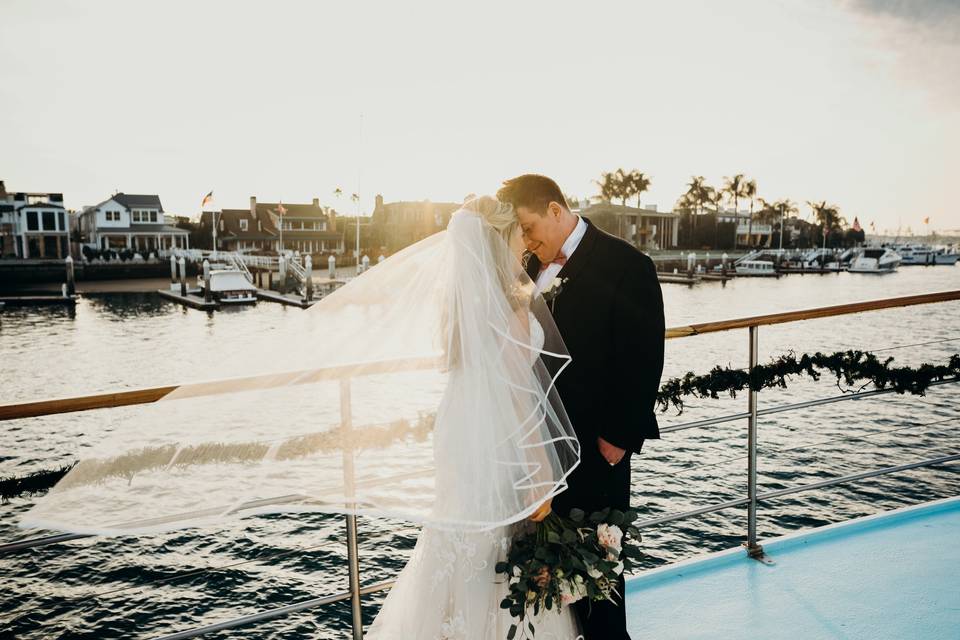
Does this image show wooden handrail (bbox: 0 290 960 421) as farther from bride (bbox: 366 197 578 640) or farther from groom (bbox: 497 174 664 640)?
groom (bbox: 497 174 664 640)

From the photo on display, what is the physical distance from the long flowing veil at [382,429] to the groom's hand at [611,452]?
0.14 meters

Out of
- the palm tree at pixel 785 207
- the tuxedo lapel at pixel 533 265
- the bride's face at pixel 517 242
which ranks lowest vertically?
the tuxedo lapel at pixel 533 265

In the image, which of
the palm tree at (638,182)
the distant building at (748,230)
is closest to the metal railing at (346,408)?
the palm tree at (638,182)

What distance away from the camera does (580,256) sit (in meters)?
2.07

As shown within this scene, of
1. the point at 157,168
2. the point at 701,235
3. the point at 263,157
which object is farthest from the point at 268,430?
the point at 701,235

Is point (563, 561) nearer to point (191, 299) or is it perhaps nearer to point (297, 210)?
point (191, 299)

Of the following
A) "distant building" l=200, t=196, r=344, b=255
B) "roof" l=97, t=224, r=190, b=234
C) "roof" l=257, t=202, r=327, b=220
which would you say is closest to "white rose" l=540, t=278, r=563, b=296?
"roof" l=97, t=224, r=190, b=234

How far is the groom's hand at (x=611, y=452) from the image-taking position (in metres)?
1.97

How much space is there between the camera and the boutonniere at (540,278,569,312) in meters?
1.97

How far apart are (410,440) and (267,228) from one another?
243ft

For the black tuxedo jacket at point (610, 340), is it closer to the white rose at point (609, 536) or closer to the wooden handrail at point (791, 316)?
the white rose at point (609, 536)

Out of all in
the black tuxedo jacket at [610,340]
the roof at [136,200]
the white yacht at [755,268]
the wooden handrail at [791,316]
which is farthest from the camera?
the white yacht at [755,268]

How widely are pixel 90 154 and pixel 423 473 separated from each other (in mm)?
71501

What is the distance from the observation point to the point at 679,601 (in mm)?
2715
